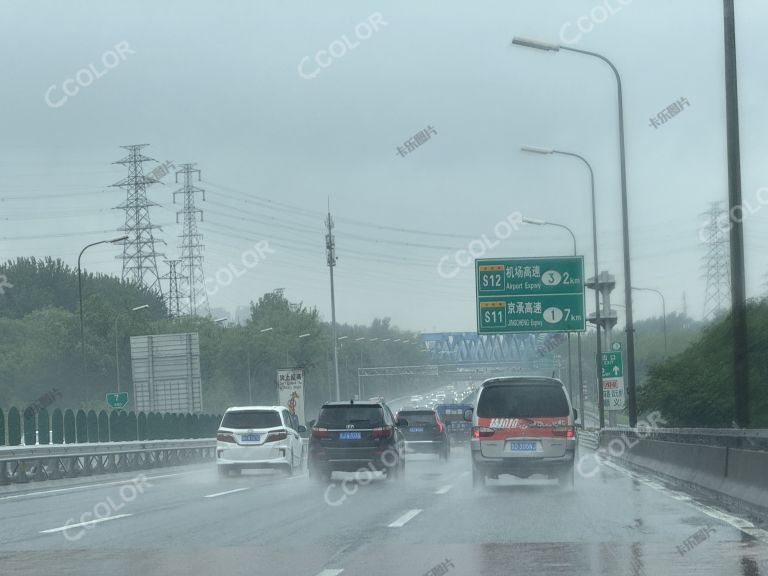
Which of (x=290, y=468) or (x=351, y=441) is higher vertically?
(x=351, y=441)

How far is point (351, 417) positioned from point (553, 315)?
18259 millimetres

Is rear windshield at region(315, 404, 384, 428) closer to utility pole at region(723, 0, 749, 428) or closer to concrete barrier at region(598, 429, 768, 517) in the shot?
concrete barrier at region(598, 429, 768, 517)

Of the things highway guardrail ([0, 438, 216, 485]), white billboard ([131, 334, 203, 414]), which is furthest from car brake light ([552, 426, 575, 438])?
white billboard ([131, 334, 203, 414])

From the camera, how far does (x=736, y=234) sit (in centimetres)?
1953

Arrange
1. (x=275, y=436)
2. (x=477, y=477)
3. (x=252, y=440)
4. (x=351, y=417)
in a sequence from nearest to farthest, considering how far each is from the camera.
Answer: (x=477, y=477), (x=351, y=417), (x=252, y=440), (x=275, y=436)

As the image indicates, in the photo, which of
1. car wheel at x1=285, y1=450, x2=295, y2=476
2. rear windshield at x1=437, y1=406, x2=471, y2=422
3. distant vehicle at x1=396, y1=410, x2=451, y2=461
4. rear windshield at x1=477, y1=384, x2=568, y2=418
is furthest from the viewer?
rear windshield at x1=437, y1=406, x2=471, y2=422

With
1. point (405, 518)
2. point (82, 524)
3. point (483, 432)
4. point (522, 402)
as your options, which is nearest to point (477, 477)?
point (483, 432)

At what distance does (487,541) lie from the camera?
519 inches

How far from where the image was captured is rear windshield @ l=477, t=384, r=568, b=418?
23.4m

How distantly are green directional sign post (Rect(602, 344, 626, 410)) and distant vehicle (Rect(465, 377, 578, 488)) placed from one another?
19.6 m

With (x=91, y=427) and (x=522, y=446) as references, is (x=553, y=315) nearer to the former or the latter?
(x=91, y=427)

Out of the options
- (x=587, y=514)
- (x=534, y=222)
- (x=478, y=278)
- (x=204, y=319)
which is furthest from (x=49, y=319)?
(x=587, y=514)

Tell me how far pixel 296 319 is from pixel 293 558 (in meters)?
136

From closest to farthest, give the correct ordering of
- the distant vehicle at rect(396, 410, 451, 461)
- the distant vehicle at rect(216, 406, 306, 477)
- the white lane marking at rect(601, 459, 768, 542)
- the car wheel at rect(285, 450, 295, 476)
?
the white lane marking at rect(601, 459, 768, 542), the distant vehicle at rect(216, 406, 306, 477), the car wheel at rect(285, 450, 295, 476), the distant vehicle at rect(396, 410, 451, 461)
